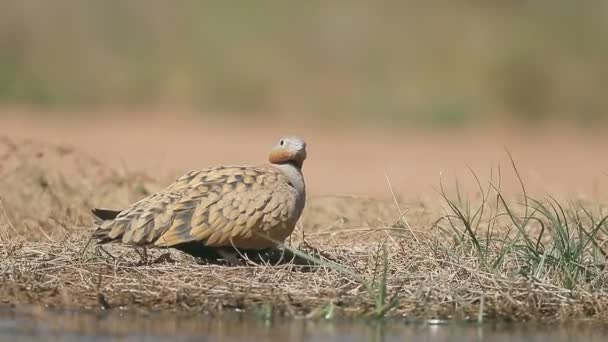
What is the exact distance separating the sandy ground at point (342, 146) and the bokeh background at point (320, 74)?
69 millimetres

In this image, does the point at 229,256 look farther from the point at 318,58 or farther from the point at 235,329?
the point at 318,58

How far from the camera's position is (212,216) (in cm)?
873

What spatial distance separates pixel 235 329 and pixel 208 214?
1.26m

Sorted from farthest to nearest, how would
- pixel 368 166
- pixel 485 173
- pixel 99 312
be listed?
1. pixel 368 166
2. pixel 485 173
3. pixel 99 312

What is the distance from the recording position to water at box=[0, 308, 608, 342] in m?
7.35

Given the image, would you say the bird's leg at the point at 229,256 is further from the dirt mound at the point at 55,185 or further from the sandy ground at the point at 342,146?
the sandy ground at the point at 342,146

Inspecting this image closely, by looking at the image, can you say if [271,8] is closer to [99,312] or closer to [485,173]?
[485,173]

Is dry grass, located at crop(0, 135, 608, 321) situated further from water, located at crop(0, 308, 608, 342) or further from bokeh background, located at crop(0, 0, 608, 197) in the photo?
bokeh background, located at crop(0, 0, 608, 197)

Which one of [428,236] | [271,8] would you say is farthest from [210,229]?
[271,8]

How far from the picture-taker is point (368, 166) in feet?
64.4

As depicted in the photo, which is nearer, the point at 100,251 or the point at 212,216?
the point at 212,216

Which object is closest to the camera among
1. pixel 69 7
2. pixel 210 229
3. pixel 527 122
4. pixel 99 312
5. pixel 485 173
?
pixel 99 312

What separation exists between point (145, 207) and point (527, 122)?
15.4 m

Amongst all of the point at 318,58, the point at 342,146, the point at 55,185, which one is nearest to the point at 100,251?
the point at 55,185
